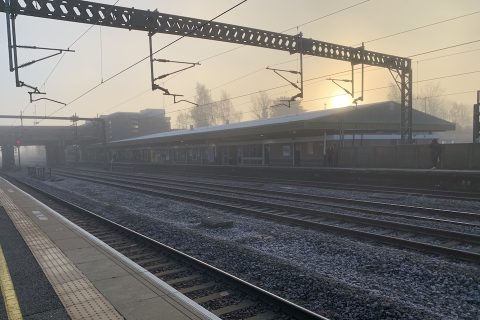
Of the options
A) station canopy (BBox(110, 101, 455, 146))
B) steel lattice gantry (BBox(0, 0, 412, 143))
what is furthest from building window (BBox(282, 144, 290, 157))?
steel lattice gantry (BBox(0, 0, 412, 143))

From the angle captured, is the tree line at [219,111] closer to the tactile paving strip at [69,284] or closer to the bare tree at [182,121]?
the bare tree at [182,121]

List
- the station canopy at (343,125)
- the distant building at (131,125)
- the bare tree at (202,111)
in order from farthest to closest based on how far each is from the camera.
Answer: the bare tree at (202,111) < the distant building at (131,125) < the station canopy at (343,125)

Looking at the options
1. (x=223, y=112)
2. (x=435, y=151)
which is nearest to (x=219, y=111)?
(x=223, y=112)

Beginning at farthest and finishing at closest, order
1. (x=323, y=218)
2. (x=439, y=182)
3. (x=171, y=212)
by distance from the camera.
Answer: (x=439, y=182), (x=171, y=212), (x=323, y=218)

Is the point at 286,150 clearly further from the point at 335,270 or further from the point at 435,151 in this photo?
the point at 335,270

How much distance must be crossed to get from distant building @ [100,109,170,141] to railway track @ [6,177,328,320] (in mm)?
90057

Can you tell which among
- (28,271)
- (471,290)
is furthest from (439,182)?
(28,271)

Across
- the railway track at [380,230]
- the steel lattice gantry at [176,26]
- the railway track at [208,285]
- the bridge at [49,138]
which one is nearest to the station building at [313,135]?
the steel lattice gantry at [176,26]

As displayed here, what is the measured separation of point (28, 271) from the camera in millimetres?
6824

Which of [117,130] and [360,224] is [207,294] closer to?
[360,224]

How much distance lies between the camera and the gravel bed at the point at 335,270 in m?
5.54

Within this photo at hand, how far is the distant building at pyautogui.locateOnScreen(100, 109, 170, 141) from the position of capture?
3819 inches

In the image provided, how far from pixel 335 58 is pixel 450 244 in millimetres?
15836

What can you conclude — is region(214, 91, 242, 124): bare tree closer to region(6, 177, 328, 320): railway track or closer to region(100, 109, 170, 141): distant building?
region(100, 109, 170, 141): distant building
